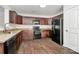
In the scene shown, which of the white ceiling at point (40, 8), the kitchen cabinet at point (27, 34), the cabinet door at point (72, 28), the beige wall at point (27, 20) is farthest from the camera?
the beige wall at point (27, 20)

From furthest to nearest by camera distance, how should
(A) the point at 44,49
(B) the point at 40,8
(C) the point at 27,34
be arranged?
(C) the point at 27,34 → (B) the point at 40,8 → (A) the point at 44,49

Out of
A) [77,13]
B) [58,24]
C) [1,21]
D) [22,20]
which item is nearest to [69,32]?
[77,13]

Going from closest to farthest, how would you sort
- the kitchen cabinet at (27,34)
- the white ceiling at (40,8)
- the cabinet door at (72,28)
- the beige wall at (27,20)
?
the white ceiling at (40,8) → the cabinet door at (72,28) → the kitchen cabinet at (27,34) → the beige wall at (27,20)

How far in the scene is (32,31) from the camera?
6082 millimetres

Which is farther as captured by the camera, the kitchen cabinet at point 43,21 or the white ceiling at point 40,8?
the kitchen cabinet at point 43,21

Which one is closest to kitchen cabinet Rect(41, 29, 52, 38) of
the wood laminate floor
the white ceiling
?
the white ceiling

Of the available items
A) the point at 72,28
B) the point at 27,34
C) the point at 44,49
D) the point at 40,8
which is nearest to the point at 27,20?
the point at 27,34

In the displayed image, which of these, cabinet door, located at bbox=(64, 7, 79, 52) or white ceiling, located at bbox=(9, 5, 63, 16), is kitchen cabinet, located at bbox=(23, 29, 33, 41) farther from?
cabinet door, located at bbox=(64, 7, 79, 52)

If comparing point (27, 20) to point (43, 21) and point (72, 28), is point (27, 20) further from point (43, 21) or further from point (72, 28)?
point (72, 28)

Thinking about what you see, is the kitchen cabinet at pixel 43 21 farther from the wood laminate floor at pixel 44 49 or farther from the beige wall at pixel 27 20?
the wood laminate floor at pixel 44 49

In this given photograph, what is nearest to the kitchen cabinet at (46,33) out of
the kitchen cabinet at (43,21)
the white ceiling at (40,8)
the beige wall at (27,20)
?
the kitchen cabinet at (43,21)

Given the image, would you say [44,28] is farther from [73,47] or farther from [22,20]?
[73,47]
